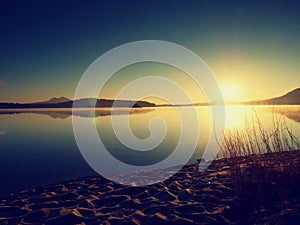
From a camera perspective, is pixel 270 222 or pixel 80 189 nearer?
pixel 270 222

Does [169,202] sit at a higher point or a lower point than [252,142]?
lower

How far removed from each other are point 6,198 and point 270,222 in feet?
19.9

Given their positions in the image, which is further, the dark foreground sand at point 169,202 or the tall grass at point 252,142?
the tall grass at point 252,142

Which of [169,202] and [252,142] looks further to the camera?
[252,142]

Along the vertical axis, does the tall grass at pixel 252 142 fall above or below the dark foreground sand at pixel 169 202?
above

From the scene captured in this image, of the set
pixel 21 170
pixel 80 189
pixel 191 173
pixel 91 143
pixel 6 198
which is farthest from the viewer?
pixel 91 143

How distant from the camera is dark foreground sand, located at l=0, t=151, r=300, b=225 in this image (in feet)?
16.8

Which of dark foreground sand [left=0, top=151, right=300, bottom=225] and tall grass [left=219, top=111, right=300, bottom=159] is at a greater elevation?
tall grass [left=219, top=111, right=300, bottom=159]

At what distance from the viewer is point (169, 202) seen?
5.96 meters

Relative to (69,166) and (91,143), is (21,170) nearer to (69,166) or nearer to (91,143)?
(69,166)

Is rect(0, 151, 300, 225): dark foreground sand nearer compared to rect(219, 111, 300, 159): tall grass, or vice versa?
rect(0, 151, 300, 225): dark foreground sand

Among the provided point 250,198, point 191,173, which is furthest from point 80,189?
point 250,198

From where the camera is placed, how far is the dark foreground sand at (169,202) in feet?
16.8

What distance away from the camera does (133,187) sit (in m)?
7.17
